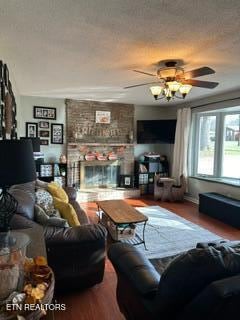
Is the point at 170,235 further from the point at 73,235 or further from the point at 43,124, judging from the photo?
the point at 43,124

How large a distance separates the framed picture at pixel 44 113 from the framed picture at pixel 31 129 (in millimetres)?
187

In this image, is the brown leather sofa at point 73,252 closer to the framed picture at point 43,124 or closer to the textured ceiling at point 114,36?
the textured ceiling at point 114,36

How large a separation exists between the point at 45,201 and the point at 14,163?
1795mm

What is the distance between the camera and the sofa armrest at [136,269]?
1.50m

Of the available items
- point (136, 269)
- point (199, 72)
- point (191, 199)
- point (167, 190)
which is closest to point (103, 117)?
point (167, 190)

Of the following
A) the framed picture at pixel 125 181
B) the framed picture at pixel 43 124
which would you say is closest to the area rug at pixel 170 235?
the framed picture at pixel 125 181

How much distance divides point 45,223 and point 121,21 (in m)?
1.94

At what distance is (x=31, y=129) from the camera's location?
567cm

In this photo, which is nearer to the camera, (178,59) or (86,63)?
(178,59)

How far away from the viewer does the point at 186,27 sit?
6.61 feet

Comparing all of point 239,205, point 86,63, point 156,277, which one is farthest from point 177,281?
point 239,205

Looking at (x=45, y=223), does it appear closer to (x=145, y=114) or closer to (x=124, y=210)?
(x=124, y=210)

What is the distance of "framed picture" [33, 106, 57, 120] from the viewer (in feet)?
18.6

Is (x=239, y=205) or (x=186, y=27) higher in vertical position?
(x=186, y=27)
